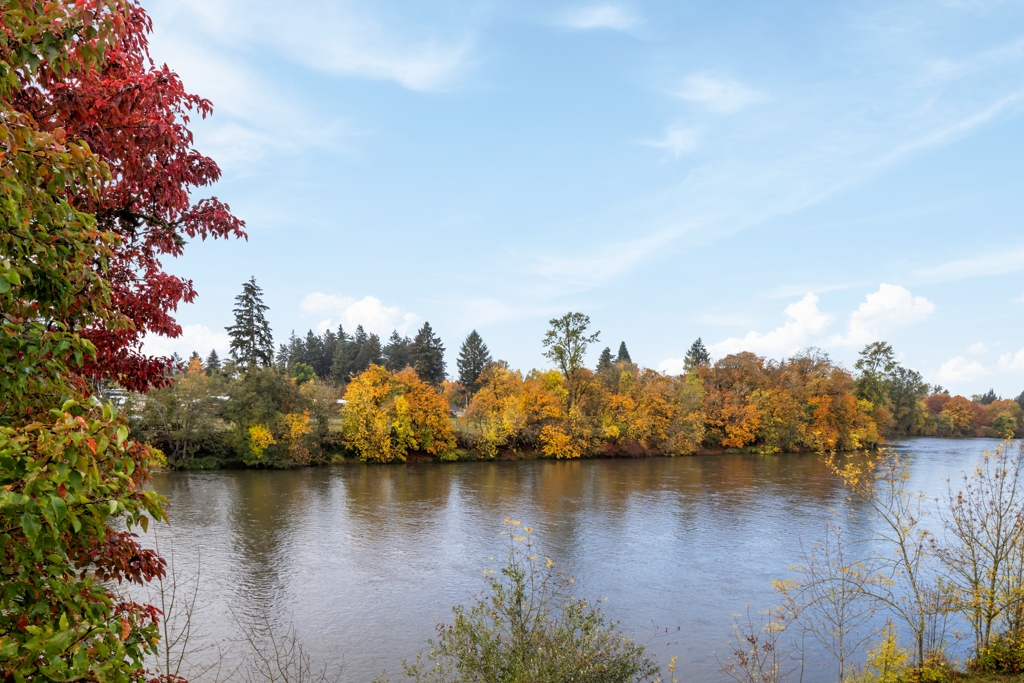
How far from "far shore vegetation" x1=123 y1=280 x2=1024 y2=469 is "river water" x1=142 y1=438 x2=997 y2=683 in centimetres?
419

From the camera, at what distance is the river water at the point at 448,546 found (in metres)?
13.4

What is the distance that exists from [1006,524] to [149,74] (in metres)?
14.0

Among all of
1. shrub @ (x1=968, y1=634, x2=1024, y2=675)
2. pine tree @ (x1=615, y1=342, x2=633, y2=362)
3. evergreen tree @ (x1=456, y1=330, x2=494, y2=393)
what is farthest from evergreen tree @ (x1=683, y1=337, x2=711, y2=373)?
shrub @ (x1=968, y1=634, x2=1024, y2=675)

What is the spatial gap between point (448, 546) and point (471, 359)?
58243 mm

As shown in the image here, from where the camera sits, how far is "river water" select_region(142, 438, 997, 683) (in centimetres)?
1340

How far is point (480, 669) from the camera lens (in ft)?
27.8

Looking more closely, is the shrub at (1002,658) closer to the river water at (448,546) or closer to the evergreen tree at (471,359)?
the river water at (448,546)

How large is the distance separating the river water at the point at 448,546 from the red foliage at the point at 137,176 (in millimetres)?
8587

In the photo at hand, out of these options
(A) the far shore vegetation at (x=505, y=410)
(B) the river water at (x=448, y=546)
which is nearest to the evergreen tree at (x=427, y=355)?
(A) the far shore vegetation at (x=505, y=410)

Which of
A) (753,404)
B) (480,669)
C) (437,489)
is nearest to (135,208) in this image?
(480,669)

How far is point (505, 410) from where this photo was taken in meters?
47.7

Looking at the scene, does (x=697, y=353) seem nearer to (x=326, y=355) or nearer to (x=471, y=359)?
(x=471, y=359)

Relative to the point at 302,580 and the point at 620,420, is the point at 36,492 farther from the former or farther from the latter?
the point at 620,420

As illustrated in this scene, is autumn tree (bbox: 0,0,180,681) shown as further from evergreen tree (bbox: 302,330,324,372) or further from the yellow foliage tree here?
evergreen tree (bbox: 302,330,324,372)
